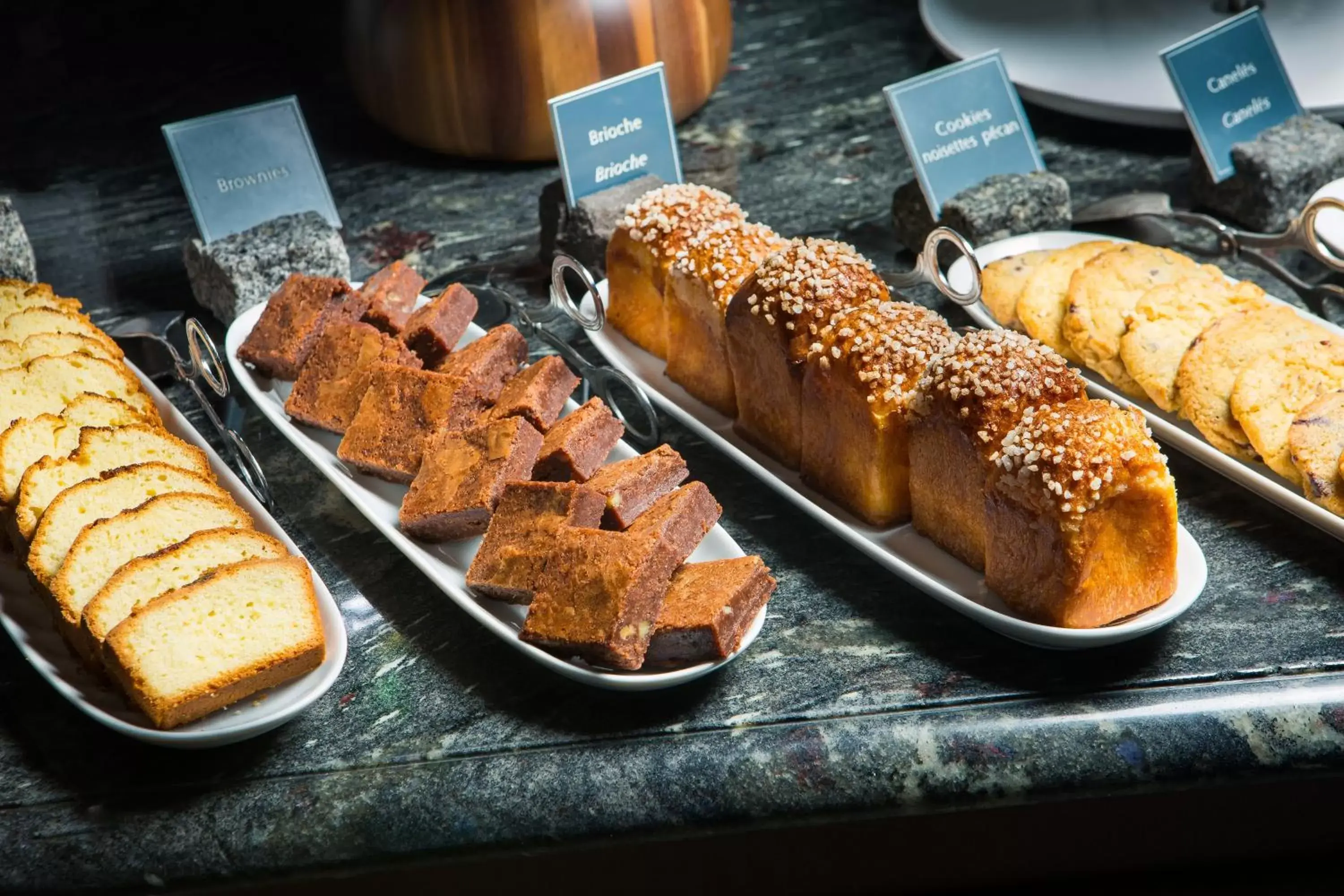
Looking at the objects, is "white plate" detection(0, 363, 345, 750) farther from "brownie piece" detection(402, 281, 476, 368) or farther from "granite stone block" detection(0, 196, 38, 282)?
"granite stone block" detection(0, 196, 38, 282)

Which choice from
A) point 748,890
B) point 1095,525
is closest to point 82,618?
point 748,890

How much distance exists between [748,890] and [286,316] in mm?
1216

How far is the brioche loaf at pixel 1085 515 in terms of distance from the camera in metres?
1.50

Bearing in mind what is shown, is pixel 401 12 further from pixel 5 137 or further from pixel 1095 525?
pixel 1095 525

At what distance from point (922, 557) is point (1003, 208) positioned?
96 centimetres

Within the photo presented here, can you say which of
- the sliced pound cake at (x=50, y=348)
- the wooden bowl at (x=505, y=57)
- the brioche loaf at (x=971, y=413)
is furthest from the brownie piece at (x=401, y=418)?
the wooden bowl at (x=505, y=57)

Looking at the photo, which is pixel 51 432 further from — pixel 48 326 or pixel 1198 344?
pixel 1198 344

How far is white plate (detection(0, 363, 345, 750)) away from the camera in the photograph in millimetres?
1526

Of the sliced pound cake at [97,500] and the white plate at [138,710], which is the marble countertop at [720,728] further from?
the sliced pound cake at [97,500]

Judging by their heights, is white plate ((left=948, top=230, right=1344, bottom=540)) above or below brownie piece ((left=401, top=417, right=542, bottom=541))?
below

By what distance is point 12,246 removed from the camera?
248cm

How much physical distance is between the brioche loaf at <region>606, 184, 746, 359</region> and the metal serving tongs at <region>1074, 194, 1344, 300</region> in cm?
83

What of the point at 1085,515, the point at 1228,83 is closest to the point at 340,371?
the point at 1085,515

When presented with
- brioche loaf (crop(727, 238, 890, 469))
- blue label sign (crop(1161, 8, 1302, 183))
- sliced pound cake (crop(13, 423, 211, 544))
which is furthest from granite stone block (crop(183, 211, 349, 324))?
blue label sign (crop(1161, 8, 1302, 183))
